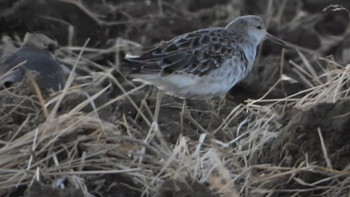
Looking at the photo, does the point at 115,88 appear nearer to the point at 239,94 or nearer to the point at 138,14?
the point at 239,94

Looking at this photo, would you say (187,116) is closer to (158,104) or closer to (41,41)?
(158,104)

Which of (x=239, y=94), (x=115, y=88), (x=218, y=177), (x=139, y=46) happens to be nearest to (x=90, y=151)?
(x=218, y=177)

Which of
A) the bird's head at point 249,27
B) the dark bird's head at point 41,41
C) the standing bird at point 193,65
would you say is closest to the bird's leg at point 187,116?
the standing bird at point 193,65

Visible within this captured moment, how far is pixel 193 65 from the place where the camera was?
279 inches

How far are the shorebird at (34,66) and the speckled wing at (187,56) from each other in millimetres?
652

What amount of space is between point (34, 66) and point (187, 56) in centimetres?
121

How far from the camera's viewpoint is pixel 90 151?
5.57 metres

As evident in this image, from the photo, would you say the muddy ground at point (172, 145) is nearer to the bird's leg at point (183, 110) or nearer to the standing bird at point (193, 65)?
the bird's leg at point (183, 110)

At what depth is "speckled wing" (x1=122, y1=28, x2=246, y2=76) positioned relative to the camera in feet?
23.0

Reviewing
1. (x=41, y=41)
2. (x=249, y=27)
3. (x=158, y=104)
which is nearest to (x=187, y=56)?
(x=158, y=104)

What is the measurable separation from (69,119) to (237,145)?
3.20 ft

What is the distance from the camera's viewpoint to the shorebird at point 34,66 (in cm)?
722

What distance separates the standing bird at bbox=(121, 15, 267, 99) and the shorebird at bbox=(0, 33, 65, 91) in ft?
1.97

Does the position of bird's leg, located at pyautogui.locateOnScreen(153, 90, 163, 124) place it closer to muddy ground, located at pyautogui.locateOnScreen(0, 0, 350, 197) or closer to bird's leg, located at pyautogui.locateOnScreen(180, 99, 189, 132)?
muddy ground, located at pyautogui.locateOnScreen(0, 0, 350, 197)
